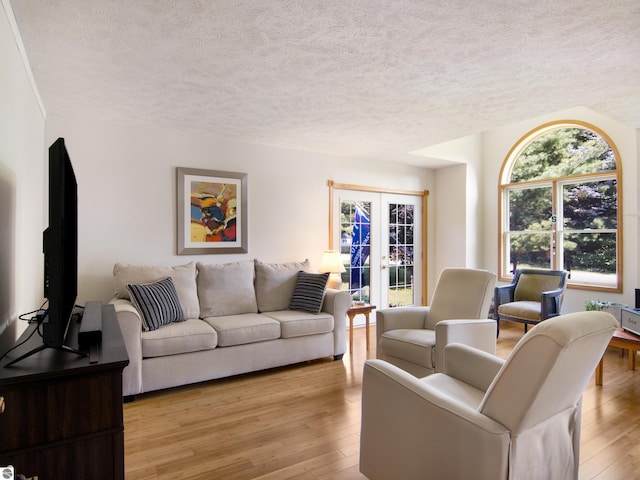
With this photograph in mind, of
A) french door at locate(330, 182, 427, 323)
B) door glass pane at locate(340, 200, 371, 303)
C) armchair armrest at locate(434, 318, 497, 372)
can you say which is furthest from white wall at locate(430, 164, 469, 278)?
armchair armrest at locate(434, 318, 497, 372)

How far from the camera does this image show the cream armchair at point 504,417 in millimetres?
1243

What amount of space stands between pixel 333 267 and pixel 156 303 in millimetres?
2013

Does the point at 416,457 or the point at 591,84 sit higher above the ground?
the point at 591,84

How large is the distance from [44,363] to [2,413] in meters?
0.18

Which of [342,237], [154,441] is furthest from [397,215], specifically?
[154,441]

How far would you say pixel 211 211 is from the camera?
13.7ft

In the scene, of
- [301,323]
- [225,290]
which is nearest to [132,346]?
[225,290]

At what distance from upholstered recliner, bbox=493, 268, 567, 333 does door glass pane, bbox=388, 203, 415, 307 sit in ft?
4.49

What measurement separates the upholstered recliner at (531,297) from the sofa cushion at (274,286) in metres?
2.44

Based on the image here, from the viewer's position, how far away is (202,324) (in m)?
3.32

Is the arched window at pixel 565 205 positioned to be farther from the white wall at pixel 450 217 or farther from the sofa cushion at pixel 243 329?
the sofa cushion at pixel 243 329

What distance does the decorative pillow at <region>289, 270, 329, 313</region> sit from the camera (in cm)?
384

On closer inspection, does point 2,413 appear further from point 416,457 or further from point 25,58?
point 25,58

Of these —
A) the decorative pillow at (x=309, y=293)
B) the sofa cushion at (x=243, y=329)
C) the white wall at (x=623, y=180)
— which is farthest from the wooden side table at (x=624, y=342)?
the sofa cushion at (x=243, y=329)
